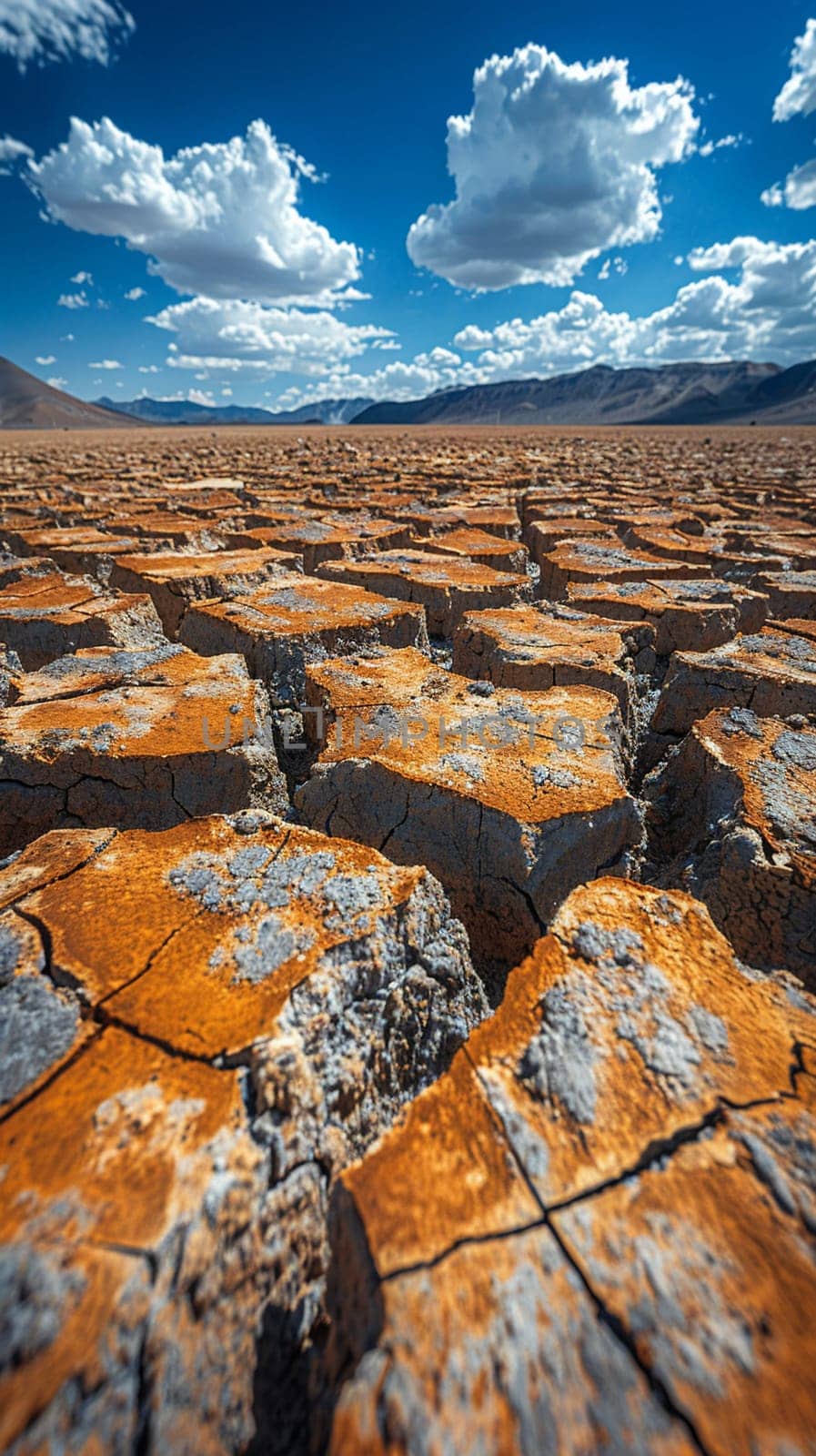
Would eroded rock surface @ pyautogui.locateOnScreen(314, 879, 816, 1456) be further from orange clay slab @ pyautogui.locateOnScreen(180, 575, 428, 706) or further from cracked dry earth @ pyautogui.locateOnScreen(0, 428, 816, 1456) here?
orange clay slab @ pyautogui.locateOnScreen(180, 575, 428, 706)

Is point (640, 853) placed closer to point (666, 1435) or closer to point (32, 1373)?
point (666, 1435)

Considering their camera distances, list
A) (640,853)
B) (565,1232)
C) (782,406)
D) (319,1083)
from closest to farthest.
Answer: (565,1232) → (319,1083) → (640,853) → (782,406)

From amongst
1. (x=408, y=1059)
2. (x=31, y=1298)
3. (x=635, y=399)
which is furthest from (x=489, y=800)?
(x=635, y=399)

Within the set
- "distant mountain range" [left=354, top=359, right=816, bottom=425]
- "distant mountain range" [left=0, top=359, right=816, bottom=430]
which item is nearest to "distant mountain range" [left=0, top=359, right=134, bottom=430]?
"distant mountain range" [left=0, top=359, right=816, bottom=430]

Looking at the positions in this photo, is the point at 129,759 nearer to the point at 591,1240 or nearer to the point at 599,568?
the point at 591,1240

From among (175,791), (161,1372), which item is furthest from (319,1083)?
(175,791)

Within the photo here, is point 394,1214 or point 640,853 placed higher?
point 394,1214

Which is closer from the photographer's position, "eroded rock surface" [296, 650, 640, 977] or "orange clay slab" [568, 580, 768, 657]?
"eroded rock surface" [296, 650, 640, 977]
